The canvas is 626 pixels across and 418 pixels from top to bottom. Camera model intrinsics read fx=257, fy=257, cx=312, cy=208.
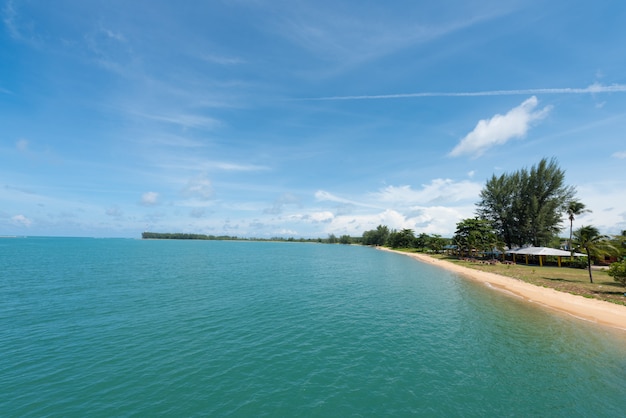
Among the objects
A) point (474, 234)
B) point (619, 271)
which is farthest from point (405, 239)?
point (619, 271)

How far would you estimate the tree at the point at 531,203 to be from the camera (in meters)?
65.8

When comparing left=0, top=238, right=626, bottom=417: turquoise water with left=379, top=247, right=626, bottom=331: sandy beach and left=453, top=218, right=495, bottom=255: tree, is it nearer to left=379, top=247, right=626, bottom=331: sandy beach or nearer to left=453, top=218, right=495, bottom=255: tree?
left=379, top=247, right=626, bottom=331: sandy beach

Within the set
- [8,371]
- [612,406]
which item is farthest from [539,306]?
[8,371]

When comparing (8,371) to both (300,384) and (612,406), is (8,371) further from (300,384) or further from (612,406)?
(612,406)

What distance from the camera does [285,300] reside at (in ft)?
95.3

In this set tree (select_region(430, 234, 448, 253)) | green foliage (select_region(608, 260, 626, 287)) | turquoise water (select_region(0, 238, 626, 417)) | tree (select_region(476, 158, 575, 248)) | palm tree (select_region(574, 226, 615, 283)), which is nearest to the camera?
turquoise water (select_region(0, 238, 626, 417))

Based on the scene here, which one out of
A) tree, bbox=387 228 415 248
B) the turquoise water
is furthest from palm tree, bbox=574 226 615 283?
tree, bbox=387 228 415 248

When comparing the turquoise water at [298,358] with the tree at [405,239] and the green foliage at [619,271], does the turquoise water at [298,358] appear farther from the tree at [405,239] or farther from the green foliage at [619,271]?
the tree at [405,239]

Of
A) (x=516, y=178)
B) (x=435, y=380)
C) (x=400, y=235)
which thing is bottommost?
(x=435, y=380)

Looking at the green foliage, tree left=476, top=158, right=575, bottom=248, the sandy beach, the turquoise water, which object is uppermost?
tree left=476, top=158, right=575, bottom=248

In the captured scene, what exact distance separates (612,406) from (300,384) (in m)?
14.3

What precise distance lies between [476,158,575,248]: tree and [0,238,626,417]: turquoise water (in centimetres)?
5226

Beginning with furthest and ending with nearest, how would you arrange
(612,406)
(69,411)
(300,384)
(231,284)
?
(231,284) < (300,384) < (612,406) < (69,411)

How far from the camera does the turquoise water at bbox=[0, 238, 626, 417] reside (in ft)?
37.8
